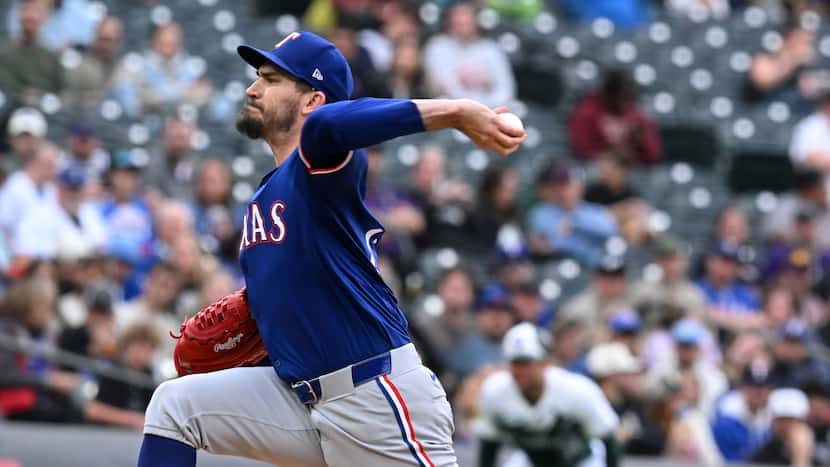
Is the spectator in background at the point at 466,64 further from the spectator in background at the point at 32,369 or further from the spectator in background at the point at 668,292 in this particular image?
the spectator in background at the point at 32,369

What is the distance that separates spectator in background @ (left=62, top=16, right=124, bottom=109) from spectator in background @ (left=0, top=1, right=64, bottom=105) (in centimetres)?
10

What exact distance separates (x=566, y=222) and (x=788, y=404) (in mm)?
2641

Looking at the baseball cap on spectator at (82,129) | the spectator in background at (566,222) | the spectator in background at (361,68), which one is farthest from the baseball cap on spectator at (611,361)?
the baseball cap on spectator at (82,129)

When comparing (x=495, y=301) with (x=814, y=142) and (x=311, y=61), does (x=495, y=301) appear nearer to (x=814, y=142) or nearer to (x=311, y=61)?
(x=814, y=142)

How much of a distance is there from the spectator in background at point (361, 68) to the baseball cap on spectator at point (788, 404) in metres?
3.80

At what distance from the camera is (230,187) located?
10.8m

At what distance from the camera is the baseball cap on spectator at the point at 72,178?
10.1 meters

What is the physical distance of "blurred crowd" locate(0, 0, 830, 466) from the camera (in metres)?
9.22

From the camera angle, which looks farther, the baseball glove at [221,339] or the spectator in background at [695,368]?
the spectator in background at [695,368]

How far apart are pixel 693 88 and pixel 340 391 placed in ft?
36.2

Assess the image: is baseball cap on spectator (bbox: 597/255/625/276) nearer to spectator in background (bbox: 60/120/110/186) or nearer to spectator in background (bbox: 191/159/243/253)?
spectator in background (bbox: 191/159/243/253)

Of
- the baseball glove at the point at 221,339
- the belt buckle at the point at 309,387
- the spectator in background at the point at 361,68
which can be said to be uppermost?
the spectator in background at the point at 361,68

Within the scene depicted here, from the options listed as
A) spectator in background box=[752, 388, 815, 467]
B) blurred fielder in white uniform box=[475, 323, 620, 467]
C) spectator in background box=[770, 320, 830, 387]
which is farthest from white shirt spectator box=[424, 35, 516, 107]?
blurred fielder in white uniform box=[475, 323, 620, 467]

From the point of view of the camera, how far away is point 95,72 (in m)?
11.7
